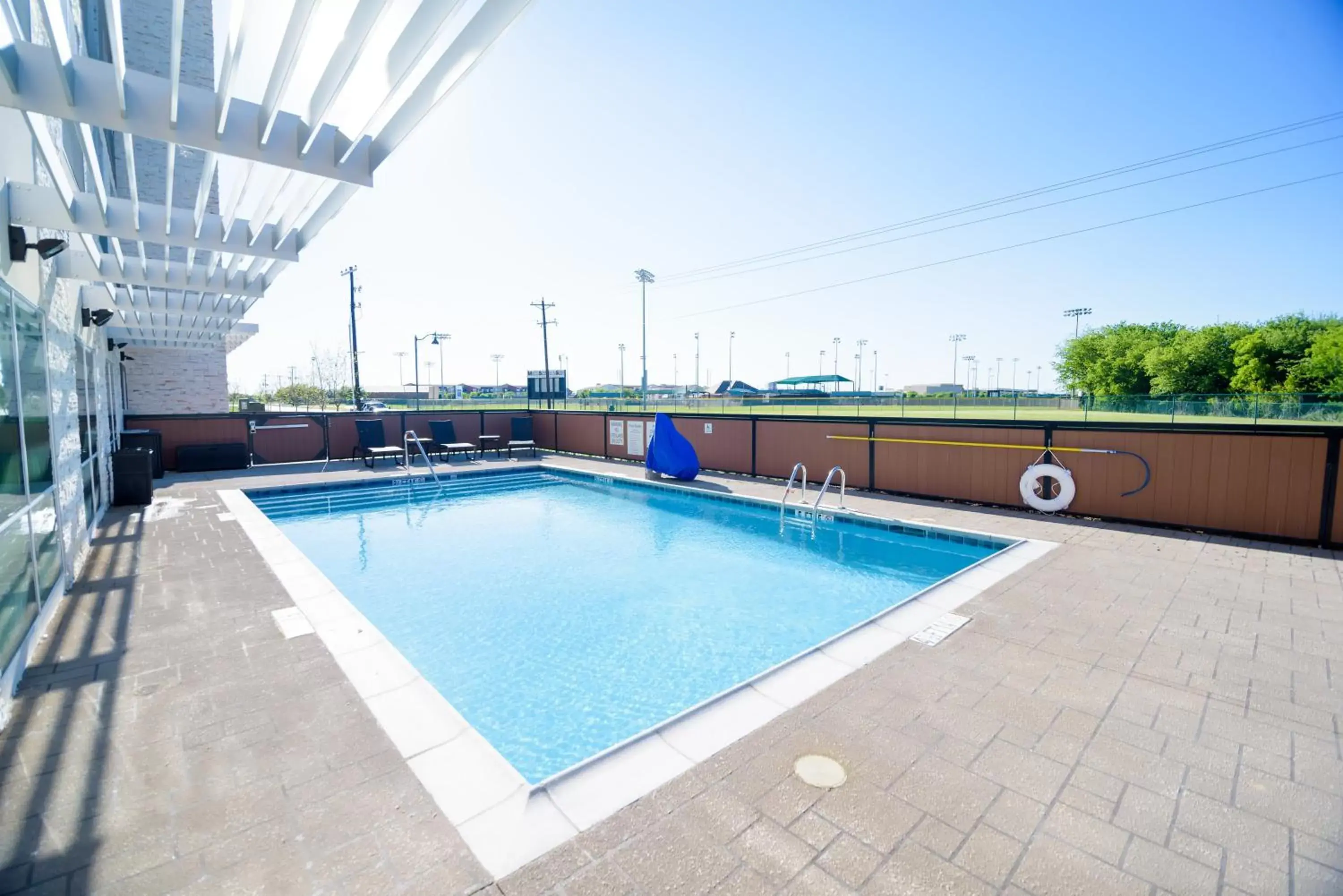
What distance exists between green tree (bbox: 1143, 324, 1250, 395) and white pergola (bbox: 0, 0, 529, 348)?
5872 cm

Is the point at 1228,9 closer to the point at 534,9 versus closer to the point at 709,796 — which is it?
the point at 534,9

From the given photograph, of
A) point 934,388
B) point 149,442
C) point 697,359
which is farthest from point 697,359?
point 149,442

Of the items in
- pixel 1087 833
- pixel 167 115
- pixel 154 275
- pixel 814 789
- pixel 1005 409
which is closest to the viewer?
pixel 1087 833

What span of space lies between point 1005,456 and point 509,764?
311 inches

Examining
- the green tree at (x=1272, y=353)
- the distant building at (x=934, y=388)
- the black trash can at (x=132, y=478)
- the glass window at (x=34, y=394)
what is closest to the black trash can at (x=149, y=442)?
the black trash can at (x=132, y=478)

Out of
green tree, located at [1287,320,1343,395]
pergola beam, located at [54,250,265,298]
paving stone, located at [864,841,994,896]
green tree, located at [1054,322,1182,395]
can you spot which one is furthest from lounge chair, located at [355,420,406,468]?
green tree, located at [1054,322,1182,395]

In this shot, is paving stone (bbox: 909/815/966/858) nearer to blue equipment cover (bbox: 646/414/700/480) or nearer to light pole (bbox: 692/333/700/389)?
blue equipment cover (bbox: 646/414/700/480)

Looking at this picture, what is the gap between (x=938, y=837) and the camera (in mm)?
1990

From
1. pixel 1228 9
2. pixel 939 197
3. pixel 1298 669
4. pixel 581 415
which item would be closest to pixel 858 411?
pixel 939 197

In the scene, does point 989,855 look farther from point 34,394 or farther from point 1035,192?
point 1035,192

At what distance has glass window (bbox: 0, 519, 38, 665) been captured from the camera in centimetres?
293

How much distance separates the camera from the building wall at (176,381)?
606 inches

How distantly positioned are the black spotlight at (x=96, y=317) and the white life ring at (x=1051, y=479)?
12.3 metres

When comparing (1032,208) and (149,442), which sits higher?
(1032,208)
